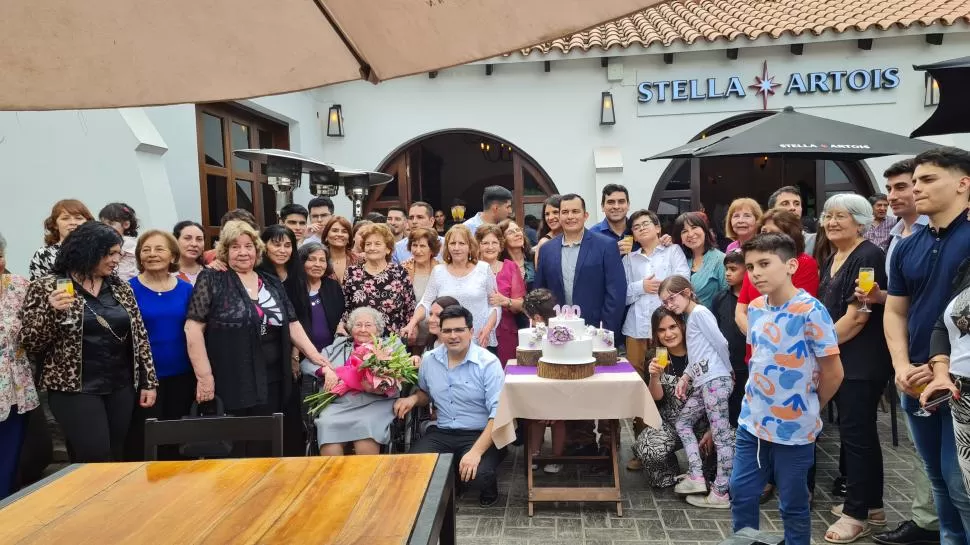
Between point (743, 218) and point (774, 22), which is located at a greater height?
point (774, 22)

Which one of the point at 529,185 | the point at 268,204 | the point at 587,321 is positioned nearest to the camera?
the point at 587,321

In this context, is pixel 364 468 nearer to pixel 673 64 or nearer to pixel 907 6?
pixel 673 64

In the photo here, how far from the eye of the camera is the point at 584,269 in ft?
16.9

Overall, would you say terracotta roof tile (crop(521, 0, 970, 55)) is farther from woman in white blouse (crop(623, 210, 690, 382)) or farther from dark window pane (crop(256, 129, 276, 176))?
woman in white blouse (crop(623, 210, 690, 382))

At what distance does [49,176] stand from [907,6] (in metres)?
12.6

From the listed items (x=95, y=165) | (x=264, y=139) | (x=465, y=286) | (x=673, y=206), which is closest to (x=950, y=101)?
(x=465, y=286)

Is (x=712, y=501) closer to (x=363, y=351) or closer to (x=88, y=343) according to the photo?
(x=363, y=351)

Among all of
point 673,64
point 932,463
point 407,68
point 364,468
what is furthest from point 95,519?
point 673,64

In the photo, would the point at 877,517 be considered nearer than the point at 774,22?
Yes

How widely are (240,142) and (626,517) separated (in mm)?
7888

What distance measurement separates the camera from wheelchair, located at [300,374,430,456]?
4586 millimetres

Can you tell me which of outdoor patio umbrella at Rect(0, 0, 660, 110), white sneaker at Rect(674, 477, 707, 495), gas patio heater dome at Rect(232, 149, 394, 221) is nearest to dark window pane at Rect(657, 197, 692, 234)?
gas patio heater dome at Rect(232, 149, 394, 221)

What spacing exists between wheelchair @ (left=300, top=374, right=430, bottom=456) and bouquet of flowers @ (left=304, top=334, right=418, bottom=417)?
20cm

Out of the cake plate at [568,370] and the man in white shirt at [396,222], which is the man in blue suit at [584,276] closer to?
the cake plate at [568,370]
